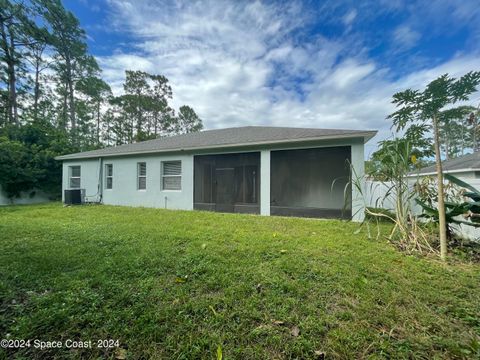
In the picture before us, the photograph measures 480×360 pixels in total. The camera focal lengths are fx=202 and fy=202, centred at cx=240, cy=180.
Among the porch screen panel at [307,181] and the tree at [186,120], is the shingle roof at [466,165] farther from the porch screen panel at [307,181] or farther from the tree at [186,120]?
the tree at [186,120]

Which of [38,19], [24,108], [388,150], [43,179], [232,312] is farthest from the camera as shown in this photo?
[24,108]

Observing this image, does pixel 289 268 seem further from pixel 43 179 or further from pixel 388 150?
pixel 43 179

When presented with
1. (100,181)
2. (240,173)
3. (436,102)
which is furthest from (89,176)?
(436,102)

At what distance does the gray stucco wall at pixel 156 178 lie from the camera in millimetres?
6789

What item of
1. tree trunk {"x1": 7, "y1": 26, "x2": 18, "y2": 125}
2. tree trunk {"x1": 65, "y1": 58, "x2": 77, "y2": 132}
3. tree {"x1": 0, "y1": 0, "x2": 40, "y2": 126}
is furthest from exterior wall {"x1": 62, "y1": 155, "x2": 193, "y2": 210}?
tree trunk {"x1": 65, "y1": 58, "x2": 77, "y2": 132}

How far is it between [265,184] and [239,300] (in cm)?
551

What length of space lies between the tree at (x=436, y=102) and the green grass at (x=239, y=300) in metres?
1.30

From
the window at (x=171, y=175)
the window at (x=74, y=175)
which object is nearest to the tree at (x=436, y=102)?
the window at (x=171, y=175)

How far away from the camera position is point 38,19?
1494 centimetres

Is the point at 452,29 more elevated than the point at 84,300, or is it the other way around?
the point at 452,29

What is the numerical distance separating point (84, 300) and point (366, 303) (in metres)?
2.90

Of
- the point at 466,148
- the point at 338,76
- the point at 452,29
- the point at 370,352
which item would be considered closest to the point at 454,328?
the point at 370,352

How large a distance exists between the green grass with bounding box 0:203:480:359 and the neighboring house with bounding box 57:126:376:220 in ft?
12.3

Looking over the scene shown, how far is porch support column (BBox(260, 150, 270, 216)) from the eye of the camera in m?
7.42
